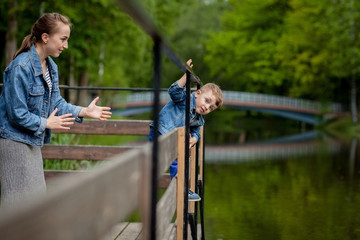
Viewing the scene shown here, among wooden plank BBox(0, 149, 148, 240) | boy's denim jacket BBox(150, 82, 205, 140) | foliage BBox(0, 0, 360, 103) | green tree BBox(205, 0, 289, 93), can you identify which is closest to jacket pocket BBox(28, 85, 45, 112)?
boy's denim jacket BBox(150, 82, 205, 140)

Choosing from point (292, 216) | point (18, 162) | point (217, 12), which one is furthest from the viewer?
point (217, 12)

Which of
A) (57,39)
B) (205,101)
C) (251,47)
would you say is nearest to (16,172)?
(57,39)

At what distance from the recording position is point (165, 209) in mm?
2678

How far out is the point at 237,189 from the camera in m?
9.41

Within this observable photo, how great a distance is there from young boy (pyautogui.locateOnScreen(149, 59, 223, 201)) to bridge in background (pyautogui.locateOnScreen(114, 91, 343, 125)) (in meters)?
31.0

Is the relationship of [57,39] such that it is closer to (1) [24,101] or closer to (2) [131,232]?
(1) [24,101]

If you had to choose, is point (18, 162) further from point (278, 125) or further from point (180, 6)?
point (278, 125)

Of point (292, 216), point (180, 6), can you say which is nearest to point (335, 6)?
point (180, 6)

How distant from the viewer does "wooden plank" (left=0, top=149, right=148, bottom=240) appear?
3.07 ft

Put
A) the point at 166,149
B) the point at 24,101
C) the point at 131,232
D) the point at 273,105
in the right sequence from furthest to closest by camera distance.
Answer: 1. the point at 273,105
2. the point at 131,232
3. the point at 24,101
4. the point at 166,149

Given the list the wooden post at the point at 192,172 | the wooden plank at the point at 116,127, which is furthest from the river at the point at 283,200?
the wooden post at the point at 192,172

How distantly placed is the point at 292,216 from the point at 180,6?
16.7 m

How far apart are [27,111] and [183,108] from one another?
1.12m

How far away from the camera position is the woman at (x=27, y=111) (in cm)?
296
